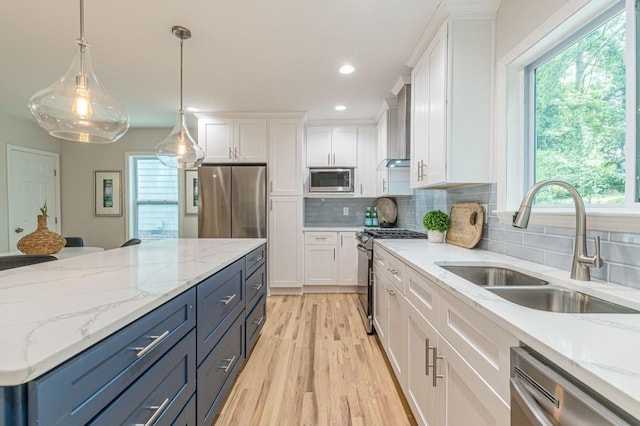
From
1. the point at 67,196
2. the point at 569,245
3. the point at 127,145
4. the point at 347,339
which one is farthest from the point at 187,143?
the point at 67,196

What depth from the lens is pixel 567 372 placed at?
60cm

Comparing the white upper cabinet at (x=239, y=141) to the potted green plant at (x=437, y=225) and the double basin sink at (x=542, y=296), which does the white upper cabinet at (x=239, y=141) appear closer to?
the potted green plant at (x=437, y=225)

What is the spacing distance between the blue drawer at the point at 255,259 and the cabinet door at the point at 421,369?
1177mm

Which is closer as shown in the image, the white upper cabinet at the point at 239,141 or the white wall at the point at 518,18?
the white wall at the point at 518,18

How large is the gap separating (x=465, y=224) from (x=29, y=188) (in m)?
5.90

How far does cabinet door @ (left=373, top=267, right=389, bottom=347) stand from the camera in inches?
87.7

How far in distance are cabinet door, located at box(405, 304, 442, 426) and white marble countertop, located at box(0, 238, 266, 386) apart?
3.48 feet

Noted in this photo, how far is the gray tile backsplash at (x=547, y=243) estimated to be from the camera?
1071mm

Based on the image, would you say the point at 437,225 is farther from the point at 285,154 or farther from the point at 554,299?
the point at 285,154

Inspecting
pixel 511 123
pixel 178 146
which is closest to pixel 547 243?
pixel 511 123

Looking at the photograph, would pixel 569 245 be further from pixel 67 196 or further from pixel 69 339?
pixel 67 196

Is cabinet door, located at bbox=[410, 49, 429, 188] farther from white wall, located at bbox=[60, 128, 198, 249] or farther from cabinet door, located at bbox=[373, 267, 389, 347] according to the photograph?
white wall, located at bbox=[60, 128, 198, 249]

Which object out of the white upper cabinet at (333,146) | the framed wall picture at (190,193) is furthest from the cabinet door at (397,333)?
the framed wall picture at (190,193)

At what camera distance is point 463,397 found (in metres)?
1.03
